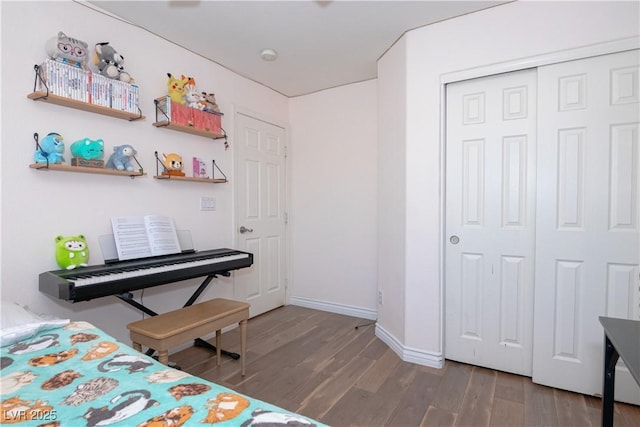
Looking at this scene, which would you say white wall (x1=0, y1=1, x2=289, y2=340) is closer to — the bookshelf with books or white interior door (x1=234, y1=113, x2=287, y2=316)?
the bookshelf with books

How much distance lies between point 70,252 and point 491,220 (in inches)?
111

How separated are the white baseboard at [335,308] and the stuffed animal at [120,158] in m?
2.43

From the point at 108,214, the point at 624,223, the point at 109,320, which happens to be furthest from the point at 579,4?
the point at 109,320

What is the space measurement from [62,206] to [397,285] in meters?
2.49

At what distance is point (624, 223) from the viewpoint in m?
1.95

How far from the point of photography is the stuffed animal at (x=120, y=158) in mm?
2234

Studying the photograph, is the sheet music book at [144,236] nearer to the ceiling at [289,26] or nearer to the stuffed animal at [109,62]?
the stuffed animal at [109,62]

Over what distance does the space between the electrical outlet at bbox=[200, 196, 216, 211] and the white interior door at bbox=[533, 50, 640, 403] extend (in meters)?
2.62

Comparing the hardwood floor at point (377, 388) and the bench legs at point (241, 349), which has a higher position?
the bench legs at point (241, 349)

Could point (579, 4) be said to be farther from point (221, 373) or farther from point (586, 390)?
point (221, 373)

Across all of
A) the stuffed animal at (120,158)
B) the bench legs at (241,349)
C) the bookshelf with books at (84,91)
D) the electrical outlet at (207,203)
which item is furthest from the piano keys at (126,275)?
the bookshelf with books at (84,91)

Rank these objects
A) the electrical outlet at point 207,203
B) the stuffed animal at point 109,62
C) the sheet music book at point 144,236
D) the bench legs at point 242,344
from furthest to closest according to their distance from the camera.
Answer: the electrical outlet at point 207,203, the bench legs at point 242,344, the sheet music book at point 144,236, the stuffed animal at point 109,62

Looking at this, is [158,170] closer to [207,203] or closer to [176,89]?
[207,203]

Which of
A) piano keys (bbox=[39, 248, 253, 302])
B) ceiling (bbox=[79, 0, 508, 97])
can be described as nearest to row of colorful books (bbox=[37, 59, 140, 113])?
ceiling (bbox=[79, 0, 508, 97])
